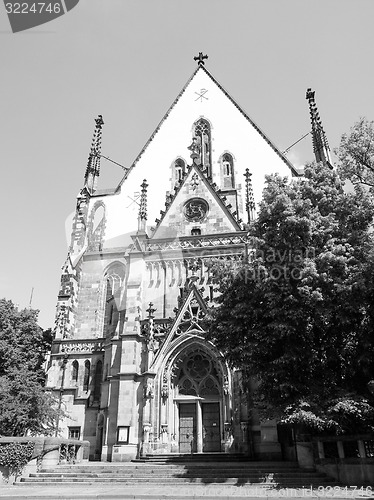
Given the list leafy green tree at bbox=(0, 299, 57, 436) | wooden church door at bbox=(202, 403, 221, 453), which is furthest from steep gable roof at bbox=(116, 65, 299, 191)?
wooden church door at bbox=(202, 403, 221, 453)

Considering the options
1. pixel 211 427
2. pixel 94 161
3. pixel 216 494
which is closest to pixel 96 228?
pixel 94 161

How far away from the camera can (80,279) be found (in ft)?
88.6

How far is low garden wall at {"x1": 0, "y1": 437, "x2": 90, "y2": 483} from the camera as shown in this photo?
560 inches

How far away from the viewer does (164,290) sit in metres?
24.3

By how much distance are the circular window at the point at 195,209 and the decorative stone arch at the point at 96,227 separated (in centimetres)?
679

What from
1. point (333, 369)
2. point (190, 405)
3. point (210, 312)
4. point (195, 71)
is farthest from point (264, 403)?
point (195, 71)

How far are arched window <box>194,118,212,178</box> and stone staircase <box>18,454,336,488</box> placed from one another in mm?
19861

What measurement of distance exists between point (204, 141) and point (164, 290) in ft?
44.8

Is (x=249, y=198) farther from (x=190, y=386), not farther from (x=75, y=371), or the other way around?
(x=75, y=371)

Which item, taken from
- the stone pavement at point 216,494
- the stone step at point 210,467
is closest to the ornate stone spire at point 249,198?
the stone step at point 210,467

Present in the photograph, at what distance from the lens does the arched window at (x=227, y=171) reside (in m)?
30.0

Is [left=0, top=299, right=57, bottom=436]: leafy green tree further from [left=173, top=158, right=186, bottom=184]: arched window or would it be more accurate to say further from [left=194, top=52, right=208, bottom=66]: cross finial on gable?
[left=194, top=52, right=208, bottom=66]: cross finial on gable

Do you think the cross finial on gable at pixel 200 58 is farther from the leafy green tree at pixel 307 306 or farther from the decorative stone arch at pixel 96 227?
the leafy green tree at pixel 307 306

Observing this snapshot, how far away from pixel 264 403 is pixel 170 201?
52.2ft
